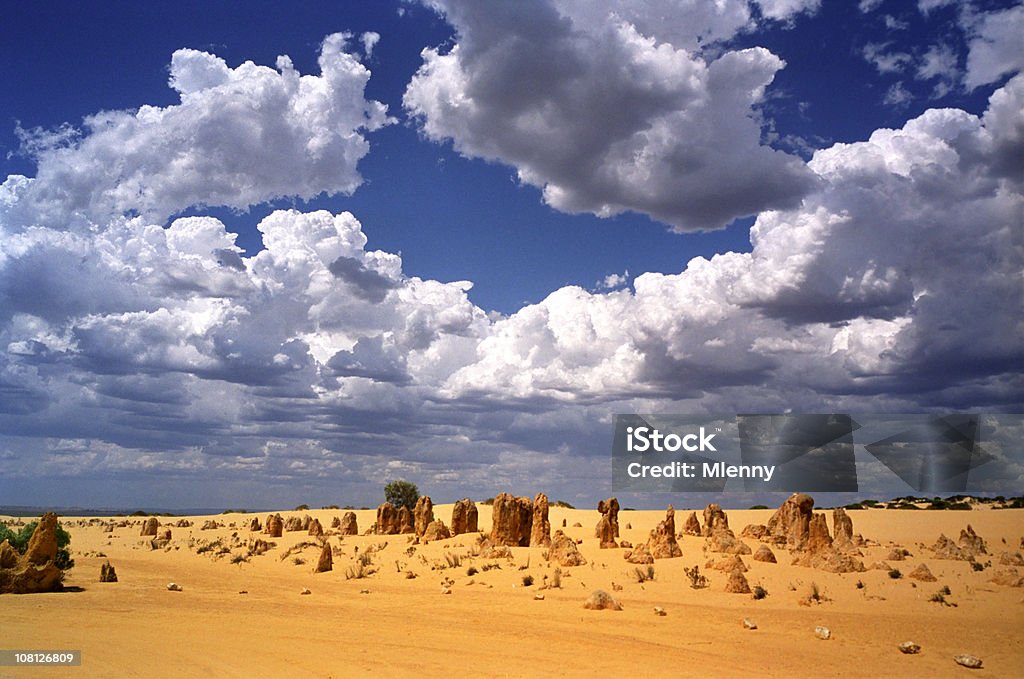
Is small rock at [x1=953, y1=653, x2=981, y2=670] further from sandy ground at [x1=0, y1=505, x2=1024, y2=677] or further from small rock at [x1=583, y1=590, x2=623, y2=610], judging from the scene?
small rock at [x1=583, y1=590, x2=623, y2=610]

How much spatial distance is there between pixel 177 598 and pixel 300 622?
6.05 meters

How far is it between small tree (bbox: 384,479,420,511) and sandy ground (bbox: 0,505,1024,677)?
39.6m

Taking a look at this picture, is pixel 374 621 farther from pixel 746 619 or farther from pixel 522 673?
pixel 746 619

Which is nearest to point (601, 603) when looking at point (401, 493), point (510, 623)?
point (510, 623)

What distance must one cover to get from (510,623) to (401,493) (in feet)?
173

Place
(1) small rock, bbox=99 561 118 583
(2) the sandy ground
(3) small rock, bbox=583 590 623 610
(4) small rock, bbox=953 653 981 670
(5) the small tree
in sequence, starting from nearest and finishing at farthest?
1. (2) the sandy ground
2. (4) small rock, bbox=953 653 981 670
3. (3) small rock, bbox=583 590 623 610
4. (1) small rock, bbox=99 561 118 583
5. (5) the small tree

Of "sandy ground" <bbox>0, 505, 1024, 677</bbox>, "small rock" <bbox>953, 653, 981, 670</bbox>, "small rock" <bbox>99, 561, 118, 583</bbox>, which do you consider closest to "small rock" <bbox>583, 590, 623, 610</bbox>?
"sandy ground" <bbox>0, 505, 1024, 677</bbox>

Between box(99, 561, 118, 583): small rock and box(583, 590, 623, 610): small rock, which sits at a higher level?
box(583, 590, 623, 610): small rock

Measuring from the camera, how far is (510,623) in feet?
54.6

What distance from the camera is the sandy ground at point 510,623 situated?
12.9 m

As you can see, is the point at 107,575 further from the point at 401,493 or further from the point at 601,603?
the point at 401,493

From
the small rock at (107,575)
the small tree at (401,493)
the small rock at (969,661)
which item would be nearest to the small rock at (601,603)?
the small rock at (969,661)

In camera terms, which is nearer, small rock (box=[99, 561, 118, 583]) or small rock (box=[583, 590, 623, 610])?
small rock (box=[583, 590, 623, 610])

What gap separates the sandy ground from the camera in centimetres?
1290
